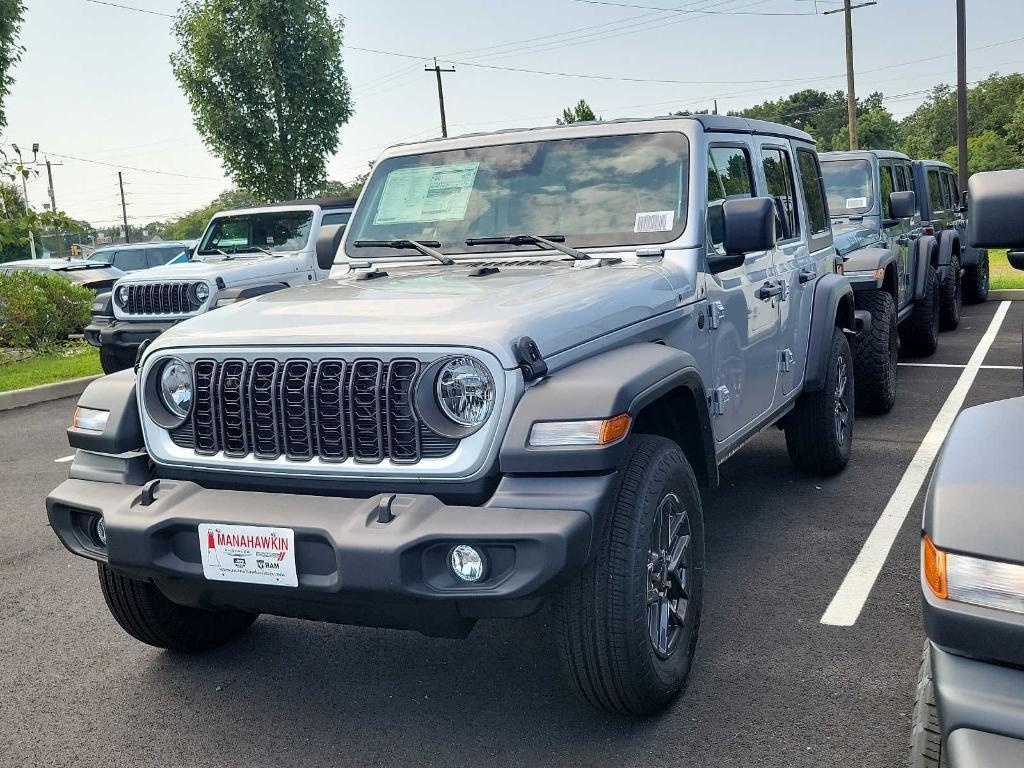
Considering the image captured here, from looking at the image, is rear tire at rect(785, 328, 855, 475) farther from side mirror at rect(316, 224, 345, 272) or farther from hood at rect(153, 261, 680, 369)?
side mirror at rect(316, 224, 345, 272)

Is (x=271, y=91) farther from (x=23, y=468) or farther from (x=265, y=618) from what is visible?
(x=265, y=618)

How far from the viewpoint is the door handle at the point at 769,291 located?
4.83 m

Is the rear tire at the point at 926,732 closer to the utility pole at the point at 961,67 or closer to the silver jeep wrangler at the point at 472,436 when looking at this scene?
the silver jeep wrangler at the point at 472,436

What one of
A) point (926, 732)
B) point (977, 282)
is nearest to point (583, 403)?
point (926, 732)

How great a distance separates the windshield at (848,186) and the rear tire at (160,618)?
7.55 m

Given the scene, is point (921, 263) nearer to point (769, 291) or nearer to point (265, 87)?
point (769, 291)

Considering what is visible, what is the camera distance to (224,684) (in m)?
3.78

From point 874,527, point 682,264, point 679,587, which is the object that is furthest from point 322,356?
point 874,527

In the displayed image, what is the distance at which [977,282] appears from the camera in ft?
47.1

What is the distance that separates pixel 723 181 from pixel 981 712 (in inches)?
120

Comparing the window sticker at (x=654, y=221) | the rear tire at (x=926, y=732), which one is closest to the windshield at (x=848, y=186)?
the window sticker at (x=654, y=221)

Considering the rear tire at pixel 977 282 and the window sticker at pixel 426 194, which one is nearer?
the window sticker at pixel 426 194

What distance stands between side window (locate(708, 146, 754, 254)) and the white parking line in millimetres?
1522

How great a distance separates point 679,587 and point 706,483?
56 centimetres
